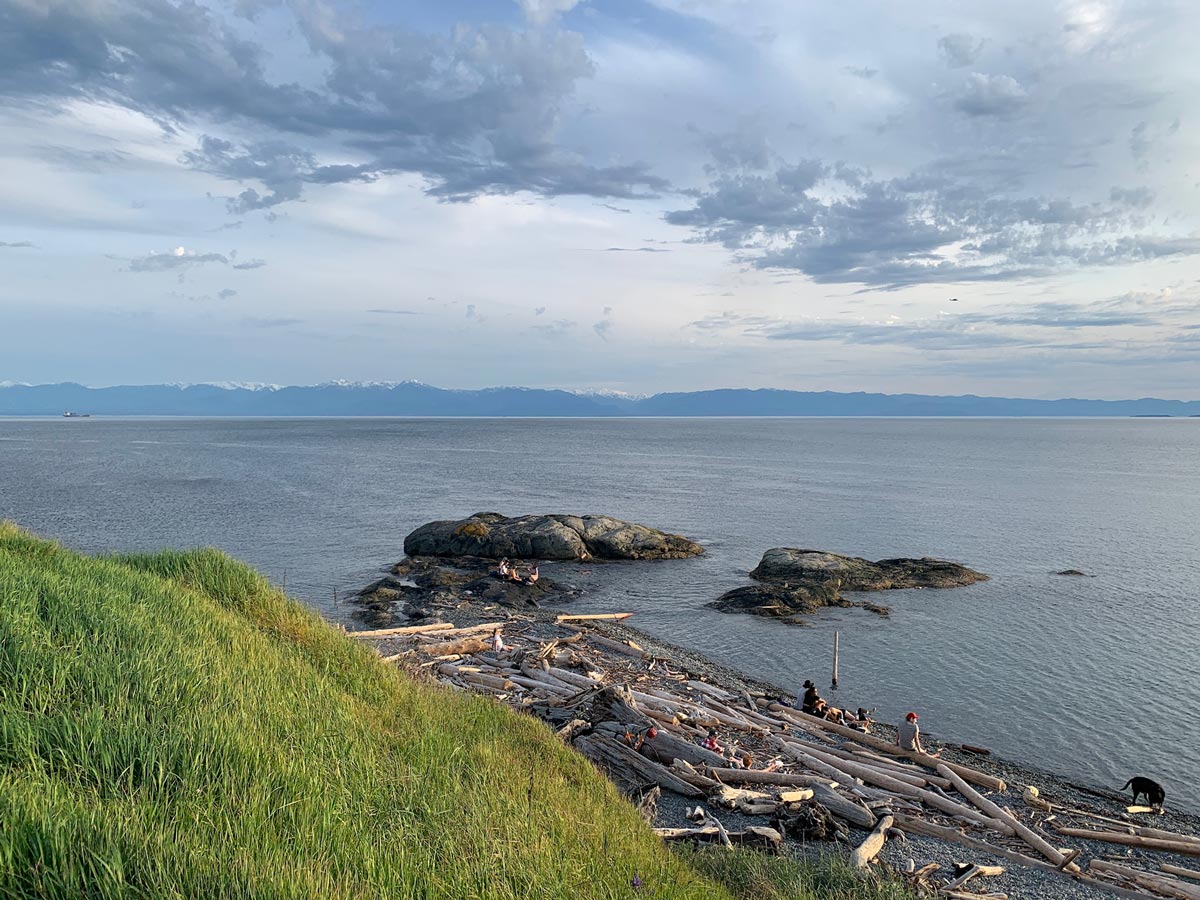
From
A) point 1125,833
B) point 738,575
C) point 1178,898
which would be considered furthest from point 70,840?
point 738,575

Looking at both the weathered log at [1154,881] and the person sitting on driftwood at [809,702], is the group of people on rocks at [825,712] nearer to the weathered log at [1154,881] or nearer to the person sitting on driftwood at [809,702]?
the person sitting on driftwood at [809,702]

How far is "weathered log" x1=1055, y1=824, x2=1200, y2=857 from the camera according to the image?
13883 millimetres

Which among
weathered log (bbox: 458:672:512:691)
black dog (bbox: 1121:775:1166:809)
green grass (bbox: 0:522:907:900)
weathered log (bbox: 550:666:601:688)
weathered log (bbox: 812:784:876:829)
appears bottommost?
black dog (bbox: 1121:775:1166:809)

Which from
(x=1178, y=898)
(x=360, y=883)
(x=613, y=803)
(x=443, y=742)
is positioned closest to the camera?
(x=360, y=883)

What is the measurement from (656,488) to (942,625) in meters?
51.3

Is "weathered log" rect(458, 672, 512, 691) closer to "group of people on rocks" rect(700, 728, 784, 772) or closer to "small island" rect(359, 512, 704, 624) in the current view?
"group of people on rocks" rect(700, 728, 784, 772)

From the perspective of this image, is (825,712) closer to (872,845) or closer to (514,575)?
(872,845)

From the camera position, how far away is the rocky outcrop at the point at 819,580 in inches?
1355

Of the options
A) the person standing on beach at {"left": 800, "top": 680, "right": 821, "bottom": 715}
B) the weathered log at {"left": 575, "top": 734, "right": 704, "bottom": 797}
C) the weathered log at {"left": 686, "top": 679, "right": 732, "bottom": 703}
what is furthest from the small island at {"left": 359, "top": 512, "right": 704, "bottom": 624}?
the weathered log at {"left": 575, "top": 734, "right": 704, "bottom": 797}

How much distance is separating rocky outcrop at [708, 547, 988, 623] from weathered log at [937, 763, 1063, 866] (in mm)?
17107

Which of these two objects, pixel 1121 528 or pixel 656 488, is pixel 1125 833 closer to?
pixel 1121 528

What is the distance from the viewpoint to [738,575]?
40.9 metres

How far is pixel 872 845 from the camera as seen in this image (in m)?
11.8

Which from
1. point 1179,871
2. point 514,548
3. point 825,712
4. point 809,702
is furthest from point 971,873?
point 514,548
